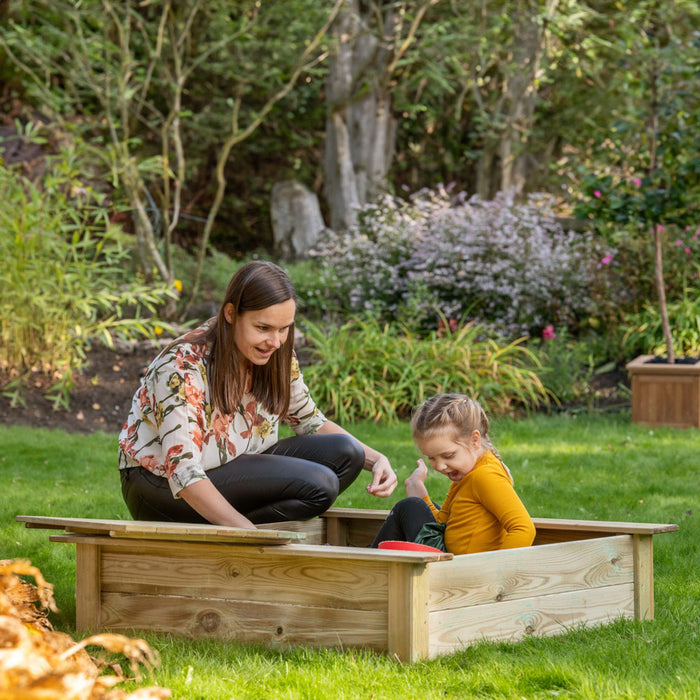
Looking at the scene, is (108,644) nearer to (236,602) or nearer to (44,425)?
(236,602)

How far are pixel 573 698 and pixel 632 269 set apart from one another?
22.9ft

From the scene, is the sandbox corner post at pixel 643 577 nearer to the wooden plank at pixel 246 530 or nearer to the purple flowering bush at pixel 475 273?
the wooden plank at pixel 246 530

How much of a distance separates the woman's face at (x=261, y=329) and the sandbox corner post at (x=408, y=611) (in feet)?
2.98

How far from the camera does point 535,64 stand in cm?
1277

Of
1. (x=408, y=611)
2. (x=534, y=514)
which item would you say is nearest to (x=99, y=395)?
(x=534, y=514)

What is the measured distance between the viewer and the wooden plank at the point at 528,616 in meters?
2.91

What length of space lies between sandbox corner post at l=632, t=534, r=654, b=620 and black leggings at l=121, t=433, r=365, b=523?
1019mm

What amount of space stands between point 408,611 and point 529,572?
0.48m

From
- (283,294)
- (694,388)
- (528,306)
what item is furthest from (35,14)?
(283,294)

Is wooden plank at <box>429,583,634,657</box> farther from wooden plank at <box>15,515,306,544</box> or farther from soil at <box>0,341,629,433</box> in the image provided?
soil at <box>0,341,629,433</box>

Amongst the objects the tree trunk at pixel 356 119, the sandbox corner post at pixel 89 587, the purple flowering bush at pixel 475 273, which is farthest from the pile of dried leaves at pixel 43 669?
the tree trunk at pixel 356 119

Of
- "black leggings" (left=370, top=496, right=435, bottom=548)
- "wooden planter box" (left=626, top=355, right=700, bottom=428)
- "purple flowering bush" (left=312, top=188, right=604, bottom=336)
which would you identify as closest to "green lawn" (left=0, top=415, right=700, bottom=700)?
"wooden planter box" (left=626, top=355, right=700, bottom=428)

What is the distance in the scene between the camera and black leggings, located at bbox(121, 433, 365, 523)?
11.3ft

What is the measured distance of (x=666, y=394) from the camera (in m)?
7.28
